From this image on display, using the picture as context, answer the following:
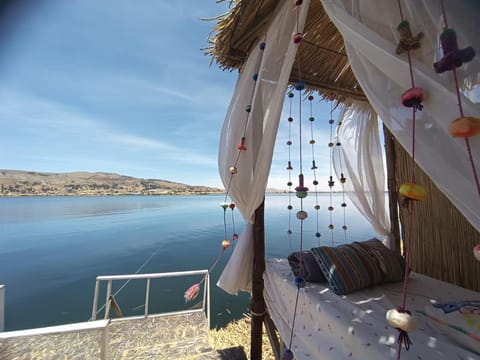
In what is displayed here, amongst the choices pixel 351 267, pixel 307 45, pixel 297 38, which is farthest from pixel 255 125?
pixel 351 267

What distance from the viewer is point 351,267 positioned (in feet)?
3.82

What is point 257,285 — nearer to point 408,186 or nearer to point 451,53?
point 408,186

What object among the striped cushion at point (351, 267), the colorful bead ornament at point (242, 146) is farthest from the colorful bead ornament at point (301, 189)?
the striped cushion at point (351, 267)

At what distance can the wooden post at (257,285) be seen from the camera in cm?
143

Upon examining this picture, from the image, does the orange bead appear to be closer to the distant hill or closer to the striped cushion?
the striped cushion

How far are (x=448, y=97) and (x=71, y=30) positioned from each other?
2099mm

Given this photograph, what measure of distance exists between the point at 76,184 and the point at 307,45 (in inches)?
943

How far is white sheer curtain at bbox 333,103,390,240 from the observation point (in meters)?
1.94

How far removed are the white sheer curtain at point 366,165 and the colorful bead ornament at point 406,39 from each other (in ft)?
5.54

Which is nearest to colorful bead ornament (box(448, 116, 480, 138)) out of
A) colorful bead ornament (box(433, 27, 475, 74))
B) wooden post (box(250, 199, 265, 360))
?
colorful bead ornament (box(433, 27, 475, 74))

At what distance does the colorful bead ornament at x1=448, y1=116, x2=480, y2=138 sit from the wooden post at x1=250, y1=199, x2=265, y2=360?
1.14m

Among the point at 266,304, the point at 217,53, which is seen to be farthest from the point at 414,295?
the point at 217,53

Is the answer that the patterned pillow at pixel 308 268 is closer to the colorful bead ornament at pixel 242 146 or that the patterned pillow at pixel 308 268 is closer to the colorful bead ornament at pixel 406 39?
the colorful bead ornament at pixel 242 146

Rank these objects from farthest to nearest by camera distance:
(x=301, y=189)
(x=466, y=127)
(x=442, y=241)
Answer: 1. (x=442, y=241)
2. (x=301, y=189)
3. (x=466, y=127)
